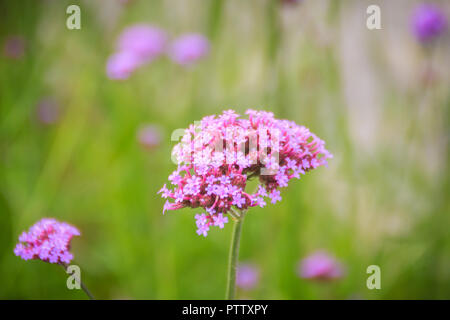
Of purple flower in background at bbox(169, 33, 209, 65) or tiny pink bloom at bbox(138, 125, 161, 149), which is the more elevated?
purple flower in background at bbox(169, 33, 209, 65)

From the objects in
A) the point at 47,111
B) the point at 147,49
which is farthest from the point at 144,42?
the point at 47,111

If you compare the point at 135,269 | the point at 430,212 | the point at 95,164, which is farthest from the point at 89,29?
the point at 430,212

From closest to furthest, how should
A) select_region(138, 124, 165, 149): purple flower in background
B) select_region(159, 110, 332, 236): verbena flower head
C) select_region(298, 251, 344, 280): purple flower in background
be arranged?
select_region(159, 110, 332, 236): verbena flower head → select_region(298, 251, 344, 280): purple flower in background → select_region(138, 124, 165, 149): purple flower in background

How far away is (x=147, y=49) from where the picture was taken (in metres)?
1.42

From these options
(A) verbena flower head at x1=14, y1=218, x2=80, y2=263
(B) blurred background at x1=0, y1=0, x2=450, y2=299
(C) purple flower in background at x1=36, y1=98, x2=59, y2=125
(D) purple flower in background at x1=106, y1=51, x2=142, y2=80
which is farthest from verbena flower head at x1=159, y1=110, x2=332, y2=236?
(C) purple flower in background at x1=36, y1=98, x2=59, y2=125

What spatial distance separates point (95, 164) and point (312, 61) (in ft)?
2.87

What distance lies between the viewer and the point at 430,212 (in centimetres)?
130

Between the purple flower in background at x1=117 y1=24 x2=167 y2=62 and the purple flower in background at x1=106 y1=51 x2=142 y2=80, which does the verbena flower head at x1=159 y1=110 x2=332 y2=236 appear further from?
the purple flower in background at x1=117 y1=24 x2=167 y2=62

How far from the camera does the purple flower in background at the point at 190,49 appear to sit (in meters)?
1.33

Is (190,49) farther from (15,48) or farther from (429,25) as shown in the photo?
(429,25)

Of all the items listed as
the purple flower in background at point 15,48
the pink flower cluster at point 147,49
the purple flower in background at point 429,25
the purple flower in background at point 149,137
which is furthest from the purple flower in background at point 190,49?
the purple flower in background at point 429,25

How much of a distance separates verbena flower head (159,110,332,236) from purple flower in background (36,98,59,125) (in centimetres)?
117

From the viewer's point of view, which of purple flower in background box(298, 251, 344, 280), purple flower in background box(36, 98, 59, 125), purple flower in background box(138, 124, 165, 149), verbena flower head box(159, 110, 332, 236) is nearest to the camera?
verbena flower head box(159, 110, 332, 236)

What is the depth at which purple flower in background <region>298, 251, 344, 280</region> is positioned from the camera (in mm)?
1095
